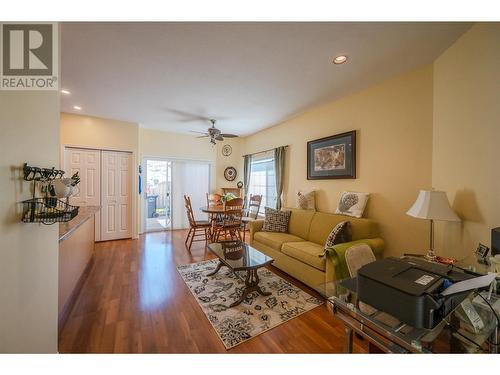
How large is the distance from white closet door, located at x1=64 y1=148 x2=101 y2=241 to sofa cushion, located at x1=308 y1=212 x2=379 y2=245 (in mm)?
4378

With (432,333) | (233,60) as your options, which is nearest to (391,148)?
(233,60)

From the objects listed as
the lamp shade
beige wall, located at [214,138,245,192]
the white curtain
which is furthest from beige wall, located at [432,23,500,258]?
the white curtain

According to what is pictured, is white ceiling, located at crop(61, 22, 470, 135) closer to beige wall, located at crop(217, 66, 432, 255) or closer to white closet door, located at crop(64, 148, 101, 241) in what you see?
beige wall, located at crop(217, 66, 432, 255)

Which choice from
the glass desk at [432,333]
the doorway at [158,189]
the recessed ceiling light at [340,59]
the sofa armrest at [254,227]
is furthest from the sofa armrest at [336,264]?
the doorway at [158,189]

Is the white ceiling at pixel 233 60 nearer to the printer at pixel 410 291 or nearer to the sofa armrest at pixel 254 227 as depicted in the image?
the printer at pixel 410 291

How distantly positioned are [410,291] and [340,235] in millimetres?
1679

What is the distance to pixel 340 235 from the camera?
2.45m

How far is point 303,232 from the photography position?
3266 millimetres

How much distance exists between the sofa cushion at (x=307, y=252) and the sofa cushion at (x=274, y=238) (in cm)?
14

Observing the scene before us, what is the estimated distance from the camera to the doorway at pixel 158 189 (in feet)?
17.5

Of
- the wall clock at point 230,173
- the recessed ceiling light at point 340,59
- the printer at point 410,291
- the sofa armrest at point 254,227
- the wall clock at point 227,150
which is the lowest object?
the sofa armrest at point 254,227

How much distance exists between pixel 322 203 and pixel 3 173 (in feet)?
11.9

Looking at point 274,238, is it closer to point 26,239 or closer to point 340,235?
point 340,235
